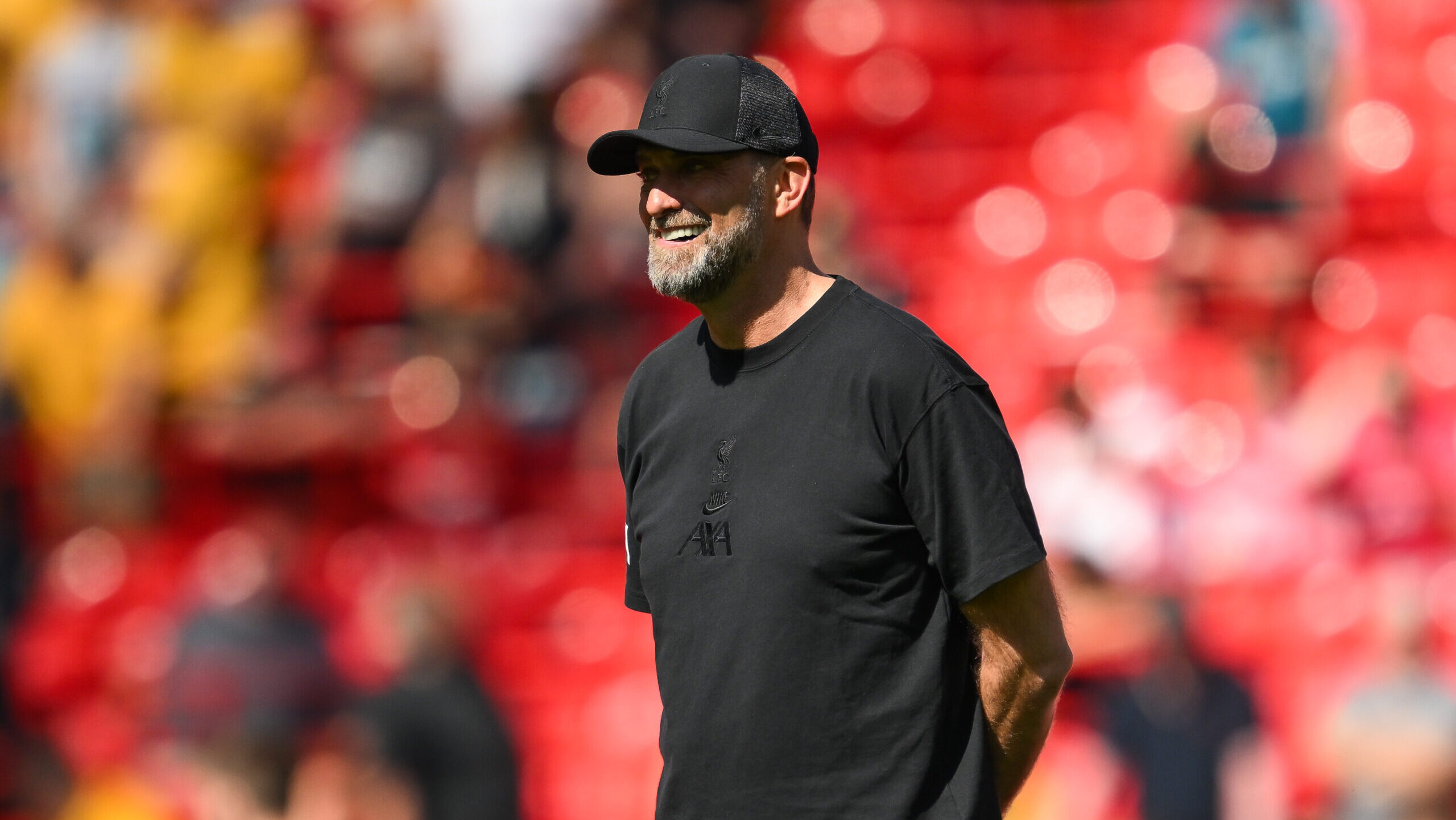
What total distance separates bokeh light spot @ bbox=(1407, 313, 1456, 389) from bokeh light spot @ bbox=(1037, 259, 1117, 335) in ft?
3.76

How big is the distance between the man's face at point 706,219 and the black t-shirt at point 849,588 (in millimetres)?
162

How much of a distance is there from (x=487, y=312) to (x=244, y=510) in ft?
4.75

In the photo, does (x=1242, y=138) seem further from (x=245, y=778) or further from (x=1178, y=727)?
(x=245, y=778)

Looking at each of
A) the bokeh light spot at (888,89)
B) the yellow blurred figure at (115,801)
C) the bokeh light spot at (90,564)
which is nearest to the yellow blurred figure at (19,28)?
the bokeh light spot at (90,564)

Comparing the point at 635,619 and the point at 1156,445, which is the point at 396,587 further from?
the point at 1156,445

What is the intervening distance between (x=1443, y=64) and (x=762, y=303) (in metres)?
6.12

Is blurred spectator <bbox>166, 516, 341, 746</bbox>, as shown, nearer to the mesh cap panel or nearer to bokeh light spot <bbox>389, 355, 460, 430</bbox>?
bokeh light spot <bbox>389, 355, 460, 430</bbox>

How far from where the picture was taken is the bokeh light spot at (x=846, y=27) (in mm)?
8039

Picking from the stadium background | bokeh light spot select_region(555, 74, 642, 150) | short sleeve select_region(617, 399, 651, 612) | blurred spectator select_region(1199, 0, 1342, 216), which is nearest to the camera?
short sleeve select_region(617, 399, 651, 612)

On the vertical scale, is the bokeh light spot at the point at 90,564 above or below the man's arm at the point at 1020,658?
below

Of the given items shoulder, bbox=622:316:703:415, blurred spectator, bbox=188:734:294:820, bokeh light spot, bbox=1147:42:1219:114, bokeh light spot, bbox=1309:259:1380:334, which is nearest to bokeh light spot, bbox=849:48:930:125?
bokeh light spot, bbox=1147:42:1219:114

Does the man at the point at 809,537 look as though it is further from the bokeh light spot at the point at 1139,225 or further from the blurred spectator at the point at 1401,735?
the bokeh light spot at the point at 1139,225

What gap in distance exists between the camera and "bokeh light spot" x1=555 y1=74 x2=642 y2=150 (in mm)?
7652

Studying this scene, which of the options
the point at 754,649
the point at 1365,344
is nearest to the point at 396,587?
the point at 1365,344
